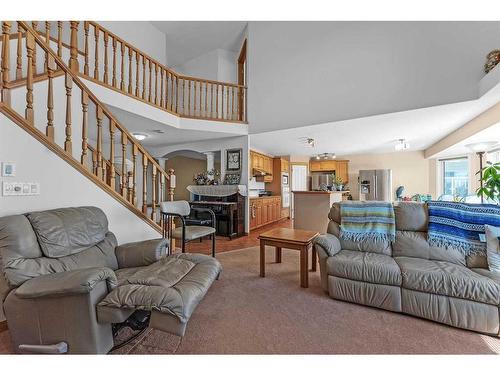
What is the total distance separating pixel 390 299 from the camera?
1.88 meters

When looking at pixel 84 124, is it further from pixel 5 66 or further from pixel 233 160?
pixel 233 160

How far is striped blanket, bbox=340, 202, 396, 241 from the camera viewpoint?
7.79ft

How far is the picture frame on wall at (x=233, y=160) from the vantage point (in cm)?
509

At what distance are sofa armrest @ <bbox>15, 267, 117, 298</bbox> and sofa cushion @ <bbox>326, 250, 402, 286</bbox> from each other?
193 centimetres

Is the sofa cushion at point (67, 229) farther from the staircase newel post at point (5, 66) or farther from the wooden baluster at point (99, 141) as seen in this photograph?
the staircase newel post at point (5, 66)

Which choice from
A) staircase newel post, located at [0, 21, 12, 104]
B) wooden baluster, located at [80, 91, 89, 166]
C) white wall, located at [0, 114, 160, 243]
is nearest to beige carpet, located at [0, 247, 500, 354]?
white wall, located at [0, 114, 160, 243]

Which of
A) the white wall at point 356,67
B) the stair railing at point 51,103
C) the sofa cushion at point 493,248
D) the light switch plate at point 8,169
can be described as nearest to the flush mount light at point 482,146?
the white wall at point 356,67

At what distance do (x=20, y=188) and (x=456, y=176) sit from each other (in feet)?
27.2

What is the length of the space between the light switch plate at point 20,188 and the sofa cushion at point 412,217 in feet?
11.5

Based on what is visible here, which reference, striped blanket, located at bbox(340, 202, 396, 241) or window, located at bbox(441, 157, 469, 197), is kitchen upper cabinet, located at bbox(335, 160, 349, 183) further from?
striped blanket, located at bbox(340, 202, 396, 241)

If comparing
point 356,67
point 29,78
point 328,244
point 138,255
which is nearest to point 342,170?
point 356,67

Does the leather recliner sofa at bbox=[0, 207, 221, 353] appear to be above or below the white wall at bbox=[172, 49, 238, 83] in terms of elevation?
below
